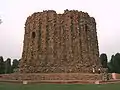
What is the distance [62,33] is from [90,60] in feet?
15.6

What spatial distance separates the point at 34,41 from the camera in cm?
2728

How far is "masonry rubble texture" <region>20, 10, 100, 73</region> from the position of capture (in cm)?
2539

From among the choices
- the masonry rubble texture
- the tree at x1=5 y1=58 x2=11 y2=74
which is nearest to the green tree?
the masonry rubble texture

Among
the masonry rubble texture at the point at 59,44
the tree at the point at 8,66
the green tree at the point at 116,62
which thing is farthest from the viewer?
the tree at the point at 8,66

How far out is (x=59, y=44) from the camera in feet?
86.1

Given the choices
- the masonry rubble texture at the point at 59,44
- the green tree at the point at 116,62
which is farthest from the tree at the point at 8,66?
the green tree at the point at 116,62

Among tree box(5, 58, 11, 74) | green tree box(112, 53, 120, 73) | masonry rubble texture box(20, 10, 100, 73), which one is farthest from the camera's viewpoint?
tree box(5, 58, 11, 74)

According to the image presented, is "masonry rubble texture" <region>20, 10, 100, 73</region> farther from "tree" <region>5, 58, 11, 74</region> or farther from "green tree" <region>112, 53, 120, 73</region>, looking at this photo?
"tree" <region>5, 58, 11, 74</region>

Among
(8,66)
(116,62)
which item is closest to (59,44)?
(116,62)

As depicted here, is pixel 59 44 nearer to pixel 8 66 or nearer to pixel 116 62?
pixel 116 62

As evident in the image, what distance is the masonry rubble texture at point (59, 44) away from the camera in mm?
25391

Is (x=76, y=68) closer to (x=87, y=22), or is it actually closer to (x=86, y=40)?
(x=86, y=40)

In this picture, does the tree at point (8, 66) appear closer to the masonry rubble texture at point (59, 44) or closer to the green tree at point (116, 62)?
the masonry rubble texture at point (59, 44)

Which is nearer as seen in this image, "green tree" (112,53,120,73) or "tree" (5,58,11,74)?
"green tree" (112,53,120,73)
